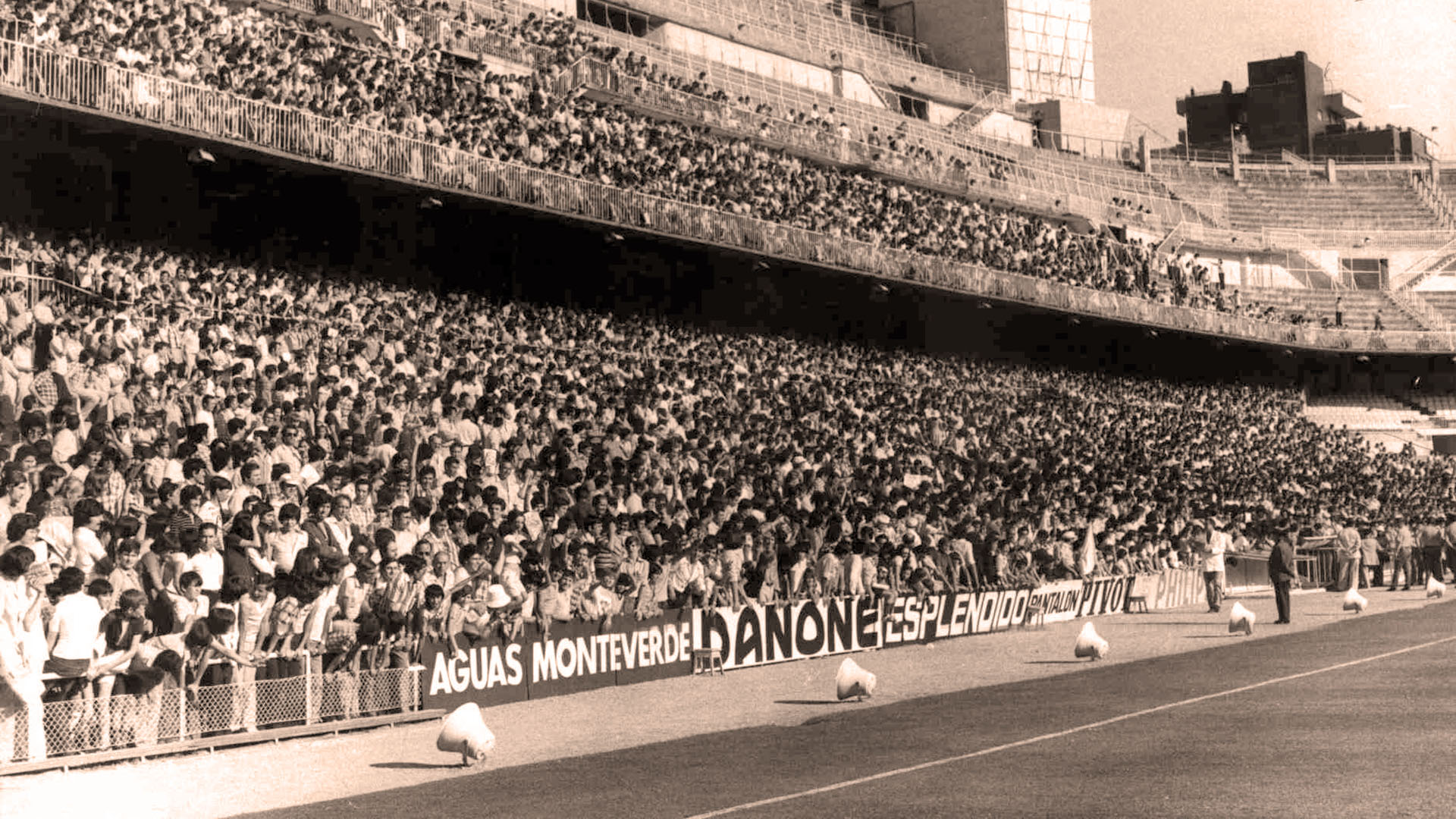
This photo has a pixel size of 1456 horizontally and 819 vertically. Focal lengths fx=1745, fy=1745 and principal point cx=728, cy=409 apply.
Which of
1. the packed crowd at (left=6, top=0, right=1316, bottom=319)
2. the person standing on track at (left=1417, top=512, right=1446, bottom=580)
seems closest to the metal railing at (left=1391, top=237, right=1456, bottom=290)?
the packed crowd at (left=6, top=0, right=1316, bottom=319)

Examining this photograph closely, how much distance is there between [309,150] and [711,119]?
1929 cm

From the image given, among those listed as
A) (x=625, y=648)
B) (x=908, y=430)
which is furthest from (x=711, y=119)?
(x=625, y=648)

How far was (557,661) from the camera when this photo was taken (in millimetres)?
20578

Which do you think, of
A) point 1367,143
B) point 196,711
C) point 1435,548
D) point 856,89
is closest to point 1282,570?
point 1435,548

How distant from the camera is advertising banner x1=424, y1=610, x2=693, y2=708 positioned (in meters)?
18.7

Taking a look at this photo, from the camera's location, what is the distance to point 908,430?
4159 cm

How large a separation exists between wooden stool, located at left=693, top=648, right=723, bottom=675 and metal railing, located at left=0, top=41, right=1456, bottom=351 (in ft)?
43.8

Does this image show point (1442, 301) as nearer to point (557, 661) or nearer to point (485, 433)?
point (485, 433)

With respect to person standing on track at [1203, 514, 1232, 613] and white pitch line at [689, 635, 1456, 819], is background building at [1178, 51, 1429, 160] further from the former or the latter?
white pitch line at [689, 635, 1456, 819]

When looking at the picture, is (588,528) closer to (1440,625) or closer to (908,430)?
(1440,625)

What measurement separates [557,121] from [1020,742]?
90.4ft

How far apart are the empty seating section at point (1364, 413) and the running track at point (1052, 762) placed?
187 feet

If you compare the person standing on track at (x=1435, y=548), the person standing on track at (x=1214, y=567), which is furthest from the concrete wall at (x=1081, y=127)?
the person standing on track at (x=1214, y=567)

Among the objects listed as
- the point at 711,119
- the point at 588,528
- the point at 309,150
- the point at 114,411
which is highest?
the point at 711,119
